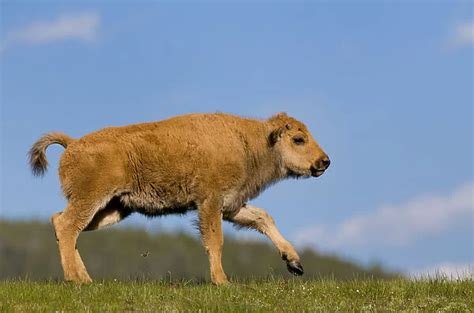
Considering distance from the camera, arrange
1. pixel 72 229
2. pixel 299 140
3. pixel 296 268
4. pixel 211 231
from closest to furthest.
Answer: pixel 211 231 < pixel 72 229 < pixel 296 268 < pixel 299 140

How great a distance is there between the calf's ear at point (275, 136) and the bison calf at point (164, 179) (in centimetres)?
31

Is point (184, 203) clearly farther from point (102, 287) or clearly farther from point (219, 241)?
point (102, 287)

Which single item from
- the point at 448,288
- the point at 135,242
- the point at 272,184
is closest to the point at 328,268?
the point at 135,242

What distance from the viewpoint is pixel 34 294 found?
12.6m

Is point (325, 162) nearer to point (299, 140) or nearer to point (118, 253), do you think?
point (299, 140)

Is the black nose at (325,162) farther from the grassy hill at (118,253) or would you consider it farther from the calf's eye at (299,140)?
the grassy hill at (118,253)

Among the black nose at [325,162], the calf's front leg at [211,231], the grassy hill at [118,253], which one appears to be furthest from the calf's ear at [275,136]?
the grassy hill at [118,253]

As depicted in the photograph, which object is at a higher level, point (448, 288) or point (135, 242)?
point (135, 242)

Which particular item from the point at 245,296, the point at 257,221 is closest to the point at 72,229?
the point at 257,221

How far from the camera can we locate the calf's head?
15805mm

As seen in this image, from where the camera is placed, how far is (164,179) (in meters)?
14.6

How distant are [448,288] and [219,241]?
3.24 m

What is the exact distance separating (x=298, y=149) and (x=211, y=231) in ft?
7.51

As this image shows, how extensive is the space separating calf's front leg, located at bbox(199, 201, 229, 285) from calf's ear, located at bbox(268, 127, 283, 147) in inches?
69.0
